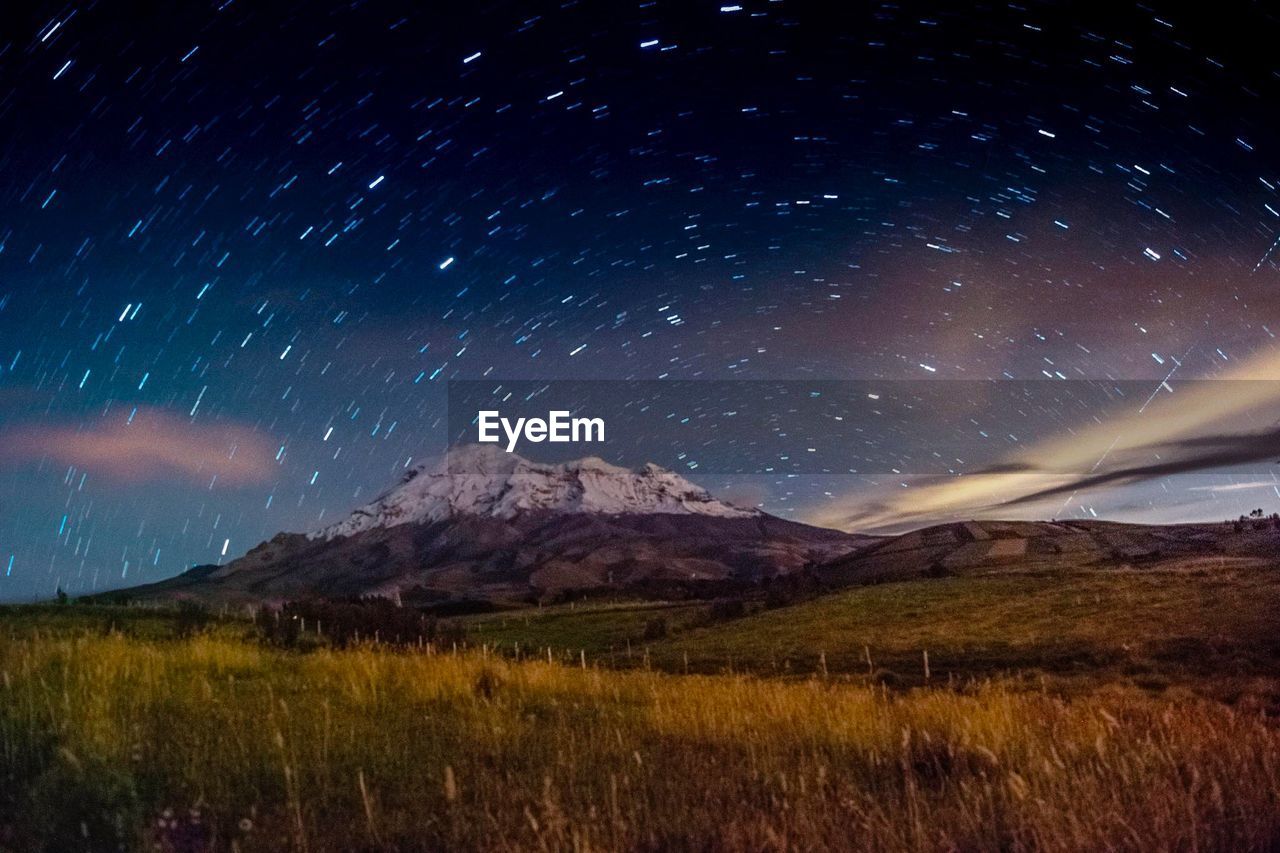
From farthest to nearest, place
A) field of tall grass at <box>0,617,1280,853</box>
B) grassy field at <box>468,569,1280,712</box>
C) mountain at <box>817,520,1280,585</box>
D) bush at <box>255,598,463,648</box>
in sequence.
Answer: mountain at <box>817,520,1280,585</box>, grassy field at <box>468,569,1280,712</box>, bush at <box>255,598,463,648</box>, field of tall grass at <box>0,617,1280,853</box>

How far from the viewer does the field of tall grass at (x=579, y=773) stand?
13.3 feet

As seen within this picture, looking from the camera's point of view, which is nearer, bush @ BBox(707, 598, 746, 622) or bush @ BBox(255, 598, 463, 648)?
bush @ BBox(255, 598, 463, 648)

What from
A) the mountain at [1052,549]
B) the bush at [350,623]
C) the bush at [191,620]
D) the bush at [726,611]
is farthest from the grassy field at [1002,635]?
the bush at [191,620]

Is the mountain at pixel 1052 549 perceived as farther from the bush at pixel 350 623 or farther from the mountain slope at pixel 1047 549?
the bush at pixel 350 623

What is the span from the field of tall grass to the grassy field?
5559 mm

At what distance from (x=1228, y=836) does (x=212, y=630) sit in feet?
58.6

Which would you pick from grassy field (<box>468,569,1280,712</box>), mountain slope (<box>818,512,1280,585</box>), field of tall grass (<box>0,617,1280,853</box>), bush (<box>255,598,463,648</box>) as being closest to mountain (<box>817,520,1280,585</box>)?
mountain slope (<box>818,512,1280,585</box>)

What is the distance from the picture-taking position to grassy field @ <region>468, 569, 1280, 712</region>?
19.7 m

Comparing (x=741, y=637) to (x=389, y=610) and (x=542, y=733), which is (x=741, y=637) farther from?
(x=542, y=733)

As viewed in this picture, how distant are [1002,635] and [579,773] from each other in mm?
24738

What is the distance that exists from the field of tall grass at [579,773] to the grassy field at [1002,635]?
556cm

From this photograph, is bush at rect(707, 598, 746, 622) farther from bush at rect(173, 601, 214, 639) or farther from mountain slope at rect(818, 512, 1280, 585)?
bush at rect(173, 601, 214, 639)

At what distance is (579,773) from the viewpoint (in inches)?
214

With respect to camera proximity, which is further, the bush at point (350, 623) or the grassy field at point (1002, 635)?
the grassy field at point (1002, 635)
